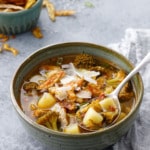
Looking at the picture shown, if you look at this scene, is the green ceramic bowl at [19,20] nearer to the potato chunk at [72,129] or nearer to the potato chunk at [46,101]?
the potato chunk at [46,101]

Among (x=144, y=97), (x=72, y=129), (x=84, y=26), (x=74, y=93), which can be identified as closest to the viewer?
(x=72, y=129)

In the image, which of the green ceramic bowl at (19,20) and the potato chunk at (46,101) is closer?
the potato chunk at (46,101)

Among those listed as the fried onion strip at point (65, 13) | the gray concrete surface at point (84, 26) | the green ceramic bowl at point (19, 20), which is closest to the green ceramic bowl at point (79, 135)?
the gray concrete surface at point (84, 26)

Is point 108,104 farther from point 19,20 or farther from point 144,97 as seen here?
point 19,20

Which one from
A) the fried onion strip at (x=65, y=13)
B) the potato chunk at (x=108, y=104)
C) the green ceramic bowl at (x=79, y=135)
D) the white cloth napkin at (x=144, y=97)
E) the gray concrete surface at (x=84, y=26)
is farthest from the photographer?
the fried onion strip at (x=65, y=13)

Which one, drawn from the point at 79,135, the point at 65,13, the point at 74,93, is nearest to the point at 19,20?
Result: the point at 65,13

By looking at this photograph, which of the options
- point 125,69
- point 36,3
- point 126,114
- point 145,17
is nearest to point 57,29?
point 36,3

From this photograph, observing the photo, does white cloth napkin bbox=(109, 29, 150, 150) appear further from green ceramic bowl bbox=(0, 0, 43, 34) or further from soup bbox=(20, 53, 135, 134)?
green ceramic bowl bbox=(0, 0, 43, 34)
